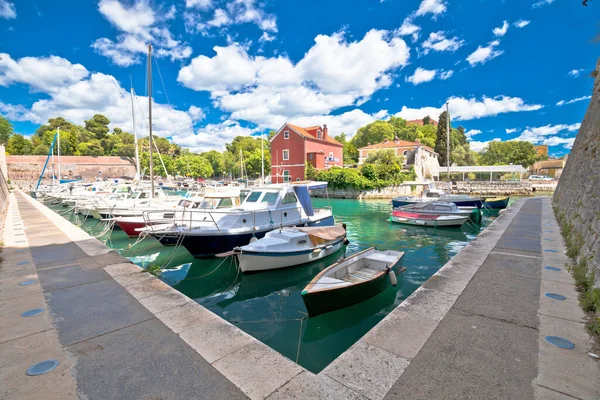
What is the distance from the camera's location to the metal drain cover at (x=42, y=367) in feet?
11.4

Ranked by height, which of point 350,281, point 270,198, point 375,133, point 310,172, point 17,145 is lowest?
point 350,281

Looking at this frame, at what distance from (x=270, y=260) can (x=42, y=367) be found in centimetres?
641

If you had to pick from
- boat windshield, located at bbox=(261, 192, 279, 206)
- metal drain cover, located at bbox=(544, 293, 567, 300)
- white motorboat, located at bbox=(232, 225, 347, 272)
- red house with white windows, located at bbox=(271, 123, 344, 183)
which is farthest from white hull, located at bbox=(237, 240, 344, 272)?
red house with white windows, located at bbox=(271, 123, 344, 183)

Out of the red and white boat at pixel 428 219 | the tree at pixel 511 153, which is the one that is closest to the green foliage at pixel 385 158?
the red and white boat at pixel 428 219

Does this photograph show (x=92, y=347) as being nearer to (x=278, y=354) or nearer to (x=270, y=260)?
(x=278, y=354)

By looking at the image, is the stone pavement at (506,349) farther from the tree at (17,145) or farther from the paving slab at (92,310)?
the tree at (17,145)

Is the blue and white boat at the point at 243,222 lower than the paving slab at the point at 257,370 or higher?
higher

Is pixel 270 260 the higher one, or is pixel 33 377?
pixel 33 377

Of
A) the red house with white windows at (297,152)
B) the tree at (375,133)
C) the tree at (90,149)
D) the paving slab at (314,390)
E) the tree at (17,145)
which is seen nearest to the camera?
the paving slab at (314,390)

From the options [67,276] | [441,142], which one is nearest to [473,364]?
[67,276]

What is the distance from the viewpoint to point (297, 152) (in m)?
48.9

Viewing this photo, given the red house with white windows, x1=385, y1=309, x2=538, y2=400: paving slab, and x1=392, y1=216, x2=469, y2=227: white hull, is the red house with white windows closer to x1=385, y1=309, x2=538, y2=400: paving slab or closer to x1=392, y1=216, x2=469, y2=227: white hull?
x1=392, y1=216, x2=469, y2=227: white hull

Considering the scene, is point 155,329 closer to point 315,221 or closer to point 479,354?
point 479,354

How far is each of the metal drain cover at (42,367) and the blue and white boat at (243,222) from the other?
6789mm
